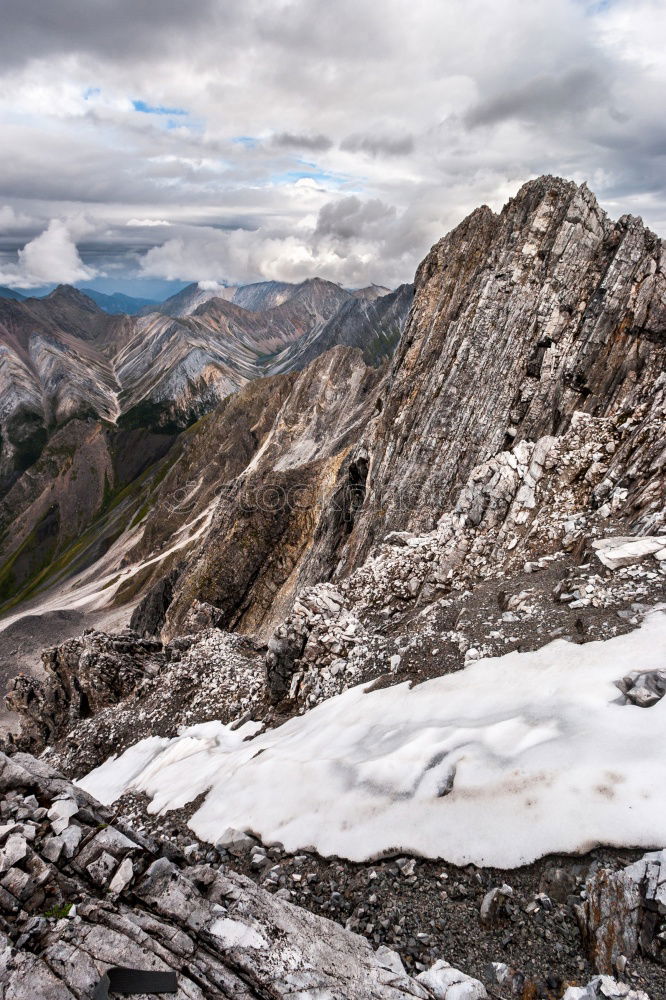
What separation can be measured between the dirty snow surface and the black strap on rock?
443 centimetres

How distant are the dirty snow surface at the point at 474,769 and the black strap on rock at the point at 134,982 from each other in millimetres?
4429

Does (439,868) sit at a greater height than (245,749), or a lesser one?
greater

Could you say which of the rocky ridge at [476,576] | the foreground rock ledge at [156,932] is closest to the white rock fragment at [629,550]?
the rocky ridge at [476,576]

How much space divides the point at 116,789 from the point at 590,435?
83.6ft

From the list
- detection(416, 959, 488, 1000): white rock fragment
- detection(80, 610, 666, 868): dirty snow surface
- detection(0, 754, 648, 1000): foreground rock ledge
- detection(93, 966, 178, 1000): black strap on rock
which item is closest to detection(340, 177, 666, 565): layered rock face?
detection(80, 610, 666, 868): dirty snow surface

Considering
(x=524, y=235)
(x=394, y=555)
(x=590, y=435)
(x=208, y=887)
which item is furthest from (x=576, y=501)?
(x=524, y=235)

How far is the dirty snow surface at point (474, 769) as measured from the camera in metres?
8.51

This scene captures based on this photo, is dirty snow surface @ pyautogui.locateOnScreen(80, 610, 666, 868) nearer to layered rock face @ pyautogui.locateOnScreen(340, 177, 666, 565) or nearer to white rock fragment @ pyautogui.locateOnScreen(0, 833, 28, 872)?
white rock fragment @ pyautogui.locateOnScreen(0, 833, 28, 872)

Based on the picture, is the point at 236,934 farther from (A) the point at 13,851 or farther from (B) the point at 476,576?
(B) the point at 476,576

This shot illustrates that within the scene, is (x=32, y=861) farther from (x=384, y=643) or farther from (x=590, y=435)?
(x=590, y=435)

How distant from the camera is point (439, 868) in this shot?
29.5ft

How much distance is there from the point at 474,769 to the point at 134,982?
6.64 m

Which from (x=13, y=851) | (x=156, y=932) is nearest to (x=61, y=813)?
(x=13, y=851)

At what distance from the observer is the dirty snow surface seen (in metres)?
8.51
